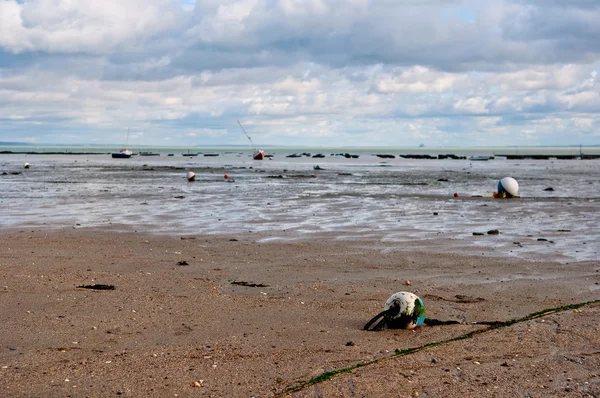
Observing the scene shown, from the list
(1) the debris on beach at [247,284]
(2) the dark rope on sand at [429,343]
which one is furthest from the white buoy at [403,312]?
(1) the debris on beach at [247,284]

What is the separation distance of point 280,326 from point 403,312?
168cm

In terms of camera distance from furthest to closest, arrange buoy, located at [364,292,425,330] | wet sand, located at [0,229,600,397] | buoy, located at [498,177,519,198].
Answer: buoy, located at [498,177,519,198], buoy, located at [364,292,425,330], wet sand, located at [0,229,600,397]

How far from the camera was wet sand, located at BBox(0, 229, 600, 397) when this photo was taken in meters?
6.99

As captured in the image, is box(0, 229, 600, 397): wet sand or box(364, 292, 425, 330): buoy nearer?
box(0, 229, 600, 397): wet sand

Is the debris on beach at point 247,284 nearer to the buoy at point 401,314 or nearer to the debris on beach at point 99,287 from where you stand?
the debris on beach at point 99,287

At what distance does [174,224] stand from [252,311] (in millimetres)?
11872

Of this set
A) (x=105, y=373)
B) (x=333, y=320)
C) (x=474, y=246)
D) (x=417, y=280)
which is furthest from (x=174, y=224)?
(x=105, y=373)

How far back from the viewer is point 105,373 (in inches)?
284

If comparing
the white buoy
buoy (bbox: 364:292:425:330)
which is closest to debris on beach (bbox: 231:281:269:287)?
buoy (bbox: 364:292:425:330)

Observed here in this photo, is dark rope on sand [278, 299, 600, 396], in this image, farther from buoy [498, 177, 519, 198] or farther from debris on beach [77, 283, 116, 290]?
buoy [498, 177, 519, 198]

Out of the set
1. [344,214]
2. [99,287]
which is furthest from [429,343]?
[344,214]

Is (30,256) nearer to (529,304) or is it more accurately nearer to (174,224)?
(174,224)

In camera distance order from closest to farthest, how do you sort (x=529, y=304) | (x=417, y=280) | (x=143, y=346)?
(x=143, y=346) → (x=529, y=304) → (x=417, y=280)

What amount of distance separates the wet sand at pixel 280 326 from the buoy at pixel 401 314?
0.17 m
